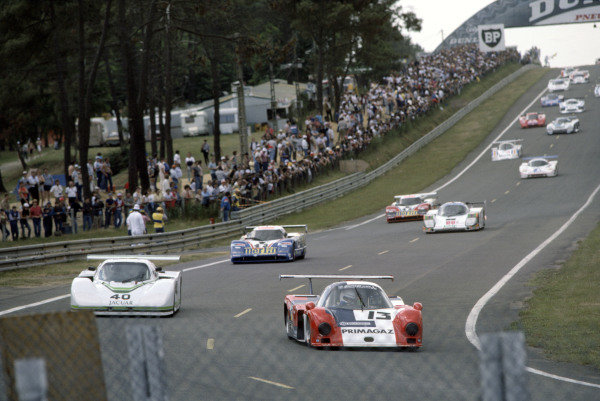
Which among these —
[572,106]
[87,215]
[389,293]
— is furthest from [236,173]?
[572,106]

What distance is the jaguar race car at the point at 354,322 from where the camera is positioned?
12.6 metres

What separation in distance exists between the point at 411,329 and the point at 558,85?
8197cm

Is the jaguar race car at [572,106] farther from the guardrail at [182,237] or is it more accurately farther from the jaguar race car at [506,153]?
the guardrail at [182,237]

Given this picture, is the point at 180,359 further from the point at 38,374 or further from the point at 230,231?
the point at 230,231

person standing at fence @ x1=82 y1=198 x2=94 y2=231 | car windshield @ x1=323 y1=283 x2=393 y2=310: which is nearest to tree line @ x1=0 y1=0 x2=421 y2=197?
person standing at fence @ x1=82 y1=198 x2=94 y2=231

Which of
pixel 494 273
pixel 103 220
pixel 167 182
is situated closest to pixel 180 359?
pixel 494 273

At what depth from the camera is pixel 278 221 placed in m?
40.3

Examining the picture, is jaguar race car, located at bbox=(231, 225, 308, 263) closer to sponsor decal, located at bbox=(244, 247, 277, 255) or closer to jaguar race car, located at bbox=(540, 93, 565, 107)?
sponsor decal, located at bbox=(244, 247, 277, 255)

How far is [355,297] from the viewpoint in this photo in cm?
1361

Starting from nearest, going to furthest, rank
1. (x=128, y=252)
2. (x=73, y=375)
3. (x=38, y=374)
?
(x=38, y=374)
(x=73, y=375)
(x=128, y=252)

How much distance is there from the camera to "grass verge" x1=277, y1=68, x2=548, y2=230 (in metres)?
42.9

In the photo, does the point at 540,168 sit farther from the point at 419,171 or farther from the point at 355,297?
the point at 355,297

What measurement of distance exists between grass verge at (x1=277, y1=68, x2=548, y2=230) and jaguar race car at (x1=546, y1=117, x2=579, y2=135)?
5.53m

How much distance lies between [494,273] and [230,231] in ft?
52.6
